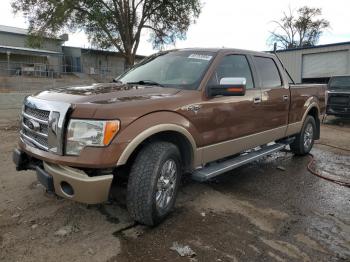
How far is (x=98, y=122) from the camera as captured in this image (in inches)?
118

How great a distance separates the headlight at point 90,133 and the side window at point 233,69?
5.32 feet

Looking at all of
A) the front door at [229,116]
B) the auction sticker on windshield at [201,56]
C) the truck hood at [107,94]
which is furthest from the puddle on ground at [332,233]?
the auction sticker on windshield at [201,56]

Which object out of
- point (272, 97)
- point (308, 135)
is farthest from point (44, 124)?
point (308, 135)

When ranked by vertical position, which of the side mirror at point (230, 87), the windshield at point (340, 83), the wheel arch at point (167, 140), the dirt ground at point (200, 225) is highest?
the windshield at point (340, 83)

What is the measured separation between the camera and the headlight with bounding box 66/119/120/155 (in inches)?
118

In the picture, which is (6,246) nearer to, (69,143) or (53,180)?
(53,180)

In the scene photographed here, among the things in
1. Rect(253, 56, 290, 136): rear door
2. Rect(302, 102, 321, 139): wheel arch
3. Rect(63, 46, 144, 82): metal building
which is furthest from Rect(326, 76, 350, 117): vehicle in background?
Rect(63, 46, 144, 82): metal building

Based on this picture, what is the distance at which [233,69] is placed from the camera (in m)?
4.66

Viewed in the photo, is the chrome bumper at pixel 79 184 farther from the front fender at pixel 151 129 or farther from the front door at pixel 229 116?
the front door at pixel 229 116

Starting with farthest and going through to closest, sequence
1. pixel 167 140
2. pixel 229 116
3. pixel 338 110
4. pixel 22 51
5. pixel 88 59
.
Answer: pixel 88 59
pixel 22 51
pixel 338 110
pixel 229 116
pixel 167 140

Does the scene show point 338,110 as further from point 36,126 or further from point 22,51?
point 22,51

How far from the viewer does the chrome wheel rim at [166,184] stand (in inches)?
137

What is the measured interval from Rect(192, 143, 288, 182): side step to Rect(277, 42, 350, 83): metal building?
19.4 m

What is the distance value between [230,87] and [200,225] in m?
1.53
